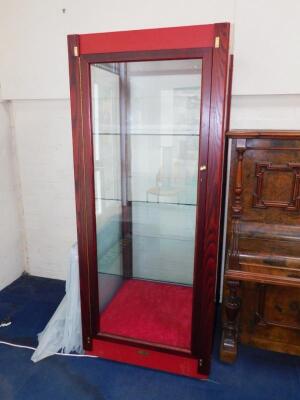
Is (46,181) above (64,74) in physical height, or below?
below

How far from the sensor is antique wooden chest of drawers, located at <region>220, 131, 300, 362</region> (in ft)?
5.97

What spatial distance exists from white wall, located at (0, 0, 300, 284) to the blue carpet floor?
1148 millimetres

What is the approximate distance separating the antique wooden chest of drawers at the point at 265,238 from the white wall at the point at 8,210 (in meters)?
2.09

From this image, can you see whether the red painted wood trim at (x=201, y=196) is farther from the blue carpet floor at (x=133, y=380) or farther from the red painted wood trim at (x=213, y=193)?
the blue carpet floor at (x=133, y=380)

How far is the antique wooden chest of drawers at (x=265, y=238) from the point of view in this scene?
182cm

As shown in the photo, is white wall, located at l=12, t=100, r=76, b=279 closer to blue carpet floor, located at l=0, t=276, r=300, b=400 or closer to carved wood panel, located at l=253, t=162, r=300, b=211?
blue carpet floor, located at l=0, t=276, r=300, b=400

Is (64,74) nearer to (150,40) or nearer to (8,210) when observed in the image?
(150,40)

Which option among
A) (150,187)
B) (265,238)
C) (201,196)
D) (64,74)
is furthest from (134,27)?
(265,238)

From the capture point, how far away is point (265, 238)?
77.9 inches

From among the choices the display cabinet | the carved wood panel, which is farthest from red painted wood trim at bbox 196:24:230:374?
the carved wood panel

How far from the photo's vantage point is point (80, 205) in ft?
6.13

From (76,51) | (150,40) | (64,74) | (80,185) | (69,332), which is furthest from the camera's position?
(64,74)

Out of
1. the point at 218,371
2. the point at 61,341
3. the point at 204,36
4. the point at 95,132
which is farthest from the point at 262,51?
the point at 61,341

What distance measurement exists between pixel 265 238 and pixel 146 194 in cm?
94
